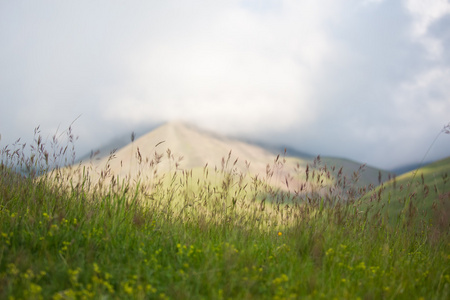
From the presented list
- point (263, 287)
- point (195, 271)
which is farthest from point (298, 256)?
point (195, 271)

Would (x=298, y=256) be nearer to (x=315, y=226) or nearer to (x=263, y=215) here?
(x=315, y=226)

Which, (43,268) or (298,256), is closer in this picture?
(43,268)

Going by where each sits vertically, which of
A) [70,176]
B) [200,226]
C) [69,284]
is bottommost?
[69,284]

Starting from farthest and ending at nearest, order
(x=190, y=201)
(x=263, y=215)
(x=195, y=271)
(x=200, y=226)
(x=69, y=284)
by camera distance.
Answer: (x=190, y=201) < (x=263, y=215) < (x=200, y=226) < (x=195, y=271) < (x=69, y=284)

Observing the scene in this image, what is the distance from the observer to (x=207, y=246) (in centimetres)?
337

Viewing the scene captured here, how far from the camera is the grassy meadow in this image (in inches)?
111

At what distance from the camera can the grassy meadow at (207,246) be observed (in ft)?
9.24

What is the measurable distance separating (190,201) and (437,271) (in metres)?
3.17

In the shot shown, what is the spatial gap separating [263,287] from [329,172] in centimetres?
255

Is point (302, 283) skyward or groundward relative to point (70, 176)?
groundward

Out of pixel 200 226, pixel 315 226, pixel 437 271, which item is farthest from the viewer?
pixel 200 226

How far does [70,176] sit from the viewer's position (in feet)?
16.8

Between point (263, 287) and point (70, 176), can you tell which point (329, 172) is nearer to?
point (263, 287)

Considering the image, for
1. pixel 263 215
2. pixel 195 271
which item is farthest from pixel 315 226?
pixel 195 271
